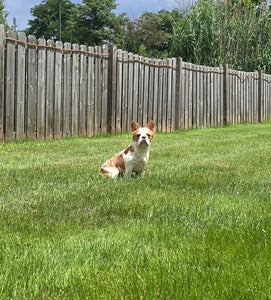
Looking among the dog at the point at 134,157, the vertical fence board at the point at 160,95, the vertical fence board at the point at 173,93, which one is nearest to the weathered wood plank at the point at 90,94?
the vertical fence board at the point at 160,95

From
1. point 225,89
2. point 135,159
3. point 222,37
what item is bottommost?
point 135,159

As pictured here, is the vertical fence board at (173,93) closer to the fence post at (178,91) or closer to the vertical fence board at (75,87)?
the fence post at (178,91)

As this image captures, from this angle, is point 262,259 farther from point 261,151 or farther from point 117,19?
point 117,19

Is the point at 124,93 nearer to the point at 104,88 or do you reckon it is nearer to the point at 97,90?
the point at 104,88

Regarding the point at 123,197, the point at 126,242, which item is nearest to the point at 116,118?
the point at 123,197

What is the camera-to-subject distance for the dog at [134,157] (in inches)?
179

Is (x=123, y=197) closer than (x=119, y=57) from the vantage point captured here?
Yes

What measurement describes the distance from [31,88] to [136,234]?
20.7ft

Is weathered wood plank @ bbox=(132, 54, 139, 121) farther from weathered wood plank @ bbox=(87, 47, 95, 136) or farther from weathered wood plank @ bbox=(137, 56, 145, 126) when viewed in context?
weathered wood plank @ bbox=(87, 47, 95, 136)

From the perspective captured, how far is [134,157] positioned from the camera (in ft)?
Answer: 15.2

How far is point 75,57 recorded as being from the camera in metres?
9.23

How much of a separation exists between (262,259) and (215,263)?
23cm

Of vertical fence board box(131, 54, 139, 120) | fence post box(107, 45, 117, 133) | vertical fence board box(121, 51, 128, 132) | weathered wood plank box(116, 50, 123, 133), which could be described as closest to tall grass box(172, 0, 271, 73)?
vertical fence board box(131, 54, 139, 120)

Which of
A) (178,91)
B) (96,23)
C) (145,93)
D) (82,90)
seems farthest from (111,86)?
(96,23)
